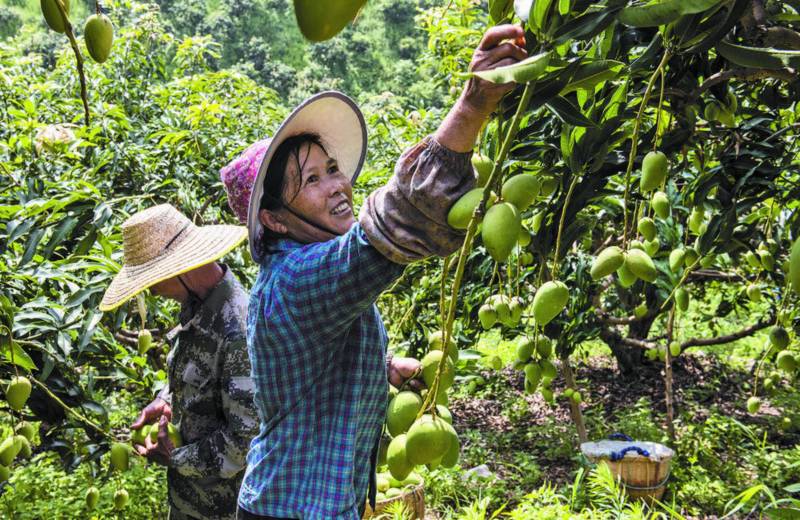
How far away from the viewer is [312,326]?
3.36 ft

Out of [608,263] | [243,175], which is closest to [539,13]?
[608,263]

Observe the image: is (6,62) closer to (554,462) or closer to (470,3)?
(470,3)

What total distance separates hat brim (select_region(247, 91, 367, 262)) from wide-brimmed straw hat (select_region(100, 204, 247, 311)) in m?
0.48

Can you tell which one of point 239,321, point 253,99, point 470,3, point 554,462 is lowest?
point 554,462

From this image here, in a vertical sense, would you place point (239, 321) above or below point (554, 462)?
above

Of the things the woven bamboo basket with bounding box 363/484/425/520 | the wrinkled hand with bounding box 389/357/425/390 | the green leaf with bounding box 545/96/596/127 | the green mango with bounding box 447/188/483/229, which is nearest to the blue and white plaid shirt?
the wrinkled hand with bounding box 389/357/425/390

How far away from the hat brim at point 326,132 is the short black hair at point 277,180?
0.05 ft

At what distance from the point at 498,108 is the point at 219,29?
2902cm

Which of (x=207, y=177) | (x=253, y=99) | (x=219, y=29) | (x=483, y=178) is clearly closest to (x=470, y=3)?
(x=207, y=177)

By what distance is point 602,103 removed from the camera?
873mm

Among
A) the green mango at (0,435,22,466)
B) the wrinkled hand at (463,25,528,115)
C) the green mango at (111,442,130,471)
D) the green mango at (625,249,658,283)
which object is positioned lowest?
the green mango at (111,442,130,471)

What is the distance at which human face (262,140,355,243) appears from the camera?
1.20m

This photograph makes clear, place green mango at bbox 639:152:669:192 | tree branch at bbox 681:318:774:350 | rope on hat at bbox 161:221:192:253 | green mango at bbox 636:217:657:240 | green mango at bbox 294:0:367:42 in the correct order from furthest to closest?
1. tree branch at bbox 681:318:774:350
2. rope on hat at bbox 161:221:192:253
3. green mango at bbox 636:217:657:240
4. green mango at bbox 639:152:669:192
5. green mango at bbox 294:0:367:42

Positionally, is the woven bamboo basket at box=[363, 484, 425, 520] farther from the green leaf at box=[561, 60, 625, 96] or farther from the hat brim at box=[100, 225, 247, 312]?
the green leaf at box=[561, 60, 625, 96]
